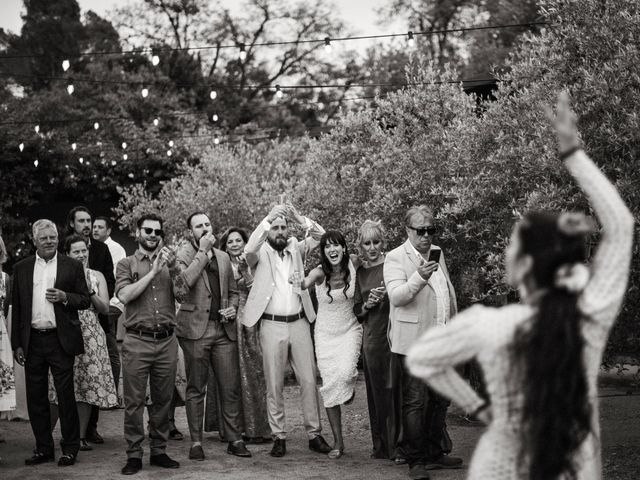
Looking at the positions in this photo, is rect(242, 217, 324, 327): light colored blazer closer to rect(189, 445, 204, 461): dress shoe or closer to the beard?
the beard

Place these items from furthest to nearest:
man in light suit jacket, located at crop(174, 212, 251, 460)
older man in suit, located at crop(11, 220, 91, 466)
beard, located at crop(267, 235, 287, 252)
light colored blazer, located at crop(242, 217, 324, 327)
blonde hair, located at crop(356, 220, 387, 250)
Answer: beard, located at crop(267, 235, 287, 252) → light colored blazer, located at crop(242, 217, 324, 327) → man in light suit jacket, located at crop(174, 212, 251, 460) → blonde hair, located at crop(356, 220, 387, 250) → older man in suit, located at crop(11, 220, 91, 466)

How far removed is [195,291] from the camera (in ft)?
27.5

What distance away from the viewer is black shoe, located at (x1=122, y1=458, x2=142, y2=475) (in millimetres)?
7672

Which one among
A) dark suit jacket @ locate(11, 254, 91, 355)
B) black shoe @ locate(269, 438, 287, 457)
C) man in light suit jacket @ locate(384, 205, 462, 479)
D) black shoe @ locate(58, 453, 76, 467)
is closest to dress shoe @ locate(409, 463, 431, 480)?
man in light suit jacket @ locate(384, 205, 462, 479)

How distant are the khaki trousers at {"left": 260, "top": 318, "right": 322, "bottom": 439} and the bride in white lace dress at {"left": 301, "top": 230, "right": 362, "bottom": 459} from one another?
0.52 feet

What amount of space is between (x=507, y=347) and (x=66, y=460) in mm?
5978

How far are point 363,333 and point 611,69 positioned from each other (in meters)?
3.29

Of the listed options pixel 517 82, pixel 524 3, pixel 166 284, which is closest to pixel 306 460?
pixel 166 284

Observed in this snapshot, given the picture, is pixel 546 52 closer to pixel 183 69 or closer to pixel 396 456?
pixel 396 456

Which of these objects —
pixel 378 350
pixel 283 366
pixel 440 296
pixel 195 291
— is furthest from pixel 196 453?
pixel 440 296

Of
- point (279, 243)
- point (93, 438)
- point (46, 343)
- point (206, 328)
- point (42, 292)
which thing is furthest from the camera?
point (93, 438)

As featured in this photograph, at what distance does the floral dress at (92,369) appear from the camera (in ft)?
28.7

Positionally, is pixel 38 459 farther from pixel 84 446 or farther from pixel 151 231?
pixel 151 231

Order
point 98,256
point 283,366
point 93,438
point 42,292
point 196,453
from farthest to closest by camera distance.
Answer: point 98,256, point 93,438, point 283,366, point 196,453, point 42,292
